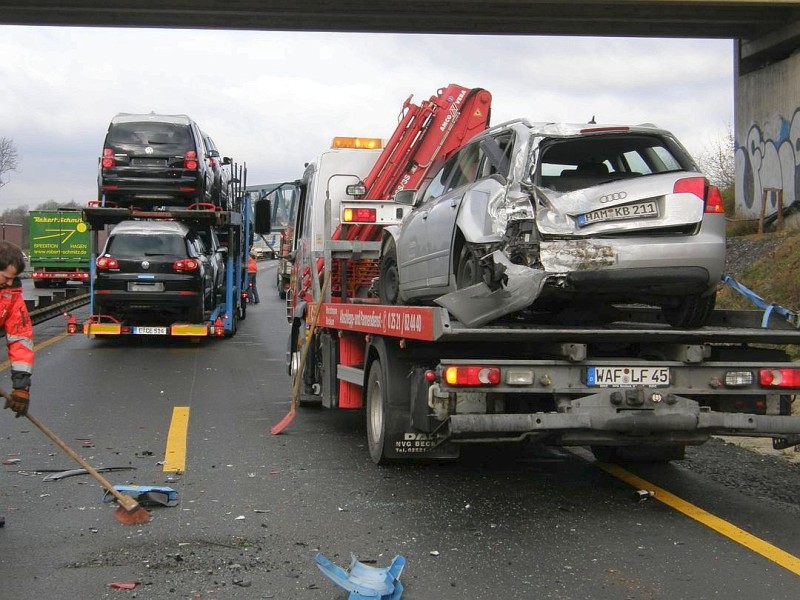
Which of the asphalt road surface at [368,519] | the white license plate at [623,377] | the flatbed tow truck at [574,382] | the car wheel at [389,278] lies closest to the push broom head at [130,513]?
the asphalt road surface at [368,519]

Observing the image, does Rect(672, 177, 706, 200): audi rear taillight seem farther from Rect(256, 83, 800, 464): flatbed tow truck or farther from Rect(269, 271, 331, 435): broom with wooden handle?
Rect(269, 271, 331, 435): broom with wooden handle

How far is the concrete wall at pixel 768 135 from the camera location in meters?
20.6

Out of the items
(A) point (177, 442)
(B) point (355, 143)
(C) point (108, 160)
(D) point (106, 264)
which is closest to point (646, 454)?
(A) point (177, 442)

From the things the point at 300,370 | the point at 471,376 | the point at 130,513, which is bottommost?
the point at 130,513

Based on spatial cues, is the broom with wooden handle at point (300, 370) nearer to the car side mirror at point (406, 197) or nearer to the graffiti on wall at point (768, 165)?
the car side mirror at point (406, 197)

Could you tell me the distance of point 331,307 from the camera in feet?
29.4

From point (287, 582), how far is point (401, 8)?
1837cm

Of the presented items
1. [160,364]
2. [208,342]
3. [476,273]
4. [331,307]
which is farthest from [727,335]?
[208,342]

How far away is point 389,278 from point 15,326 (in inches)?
168

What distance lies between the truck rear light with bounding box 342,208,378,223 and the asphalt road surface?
2098 mm

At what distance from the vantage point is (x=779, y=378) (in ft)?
20.5

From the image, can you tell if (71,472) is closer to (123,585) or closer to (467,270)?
(123,585)

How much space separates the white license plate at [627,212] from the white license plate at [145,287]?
40.1 ft

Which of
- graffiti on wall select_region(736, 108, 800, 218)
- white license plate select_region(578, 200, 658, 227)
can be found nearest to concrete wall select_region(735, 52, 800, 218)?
graffiti on wall select_region(736, 108, 800, 218)
